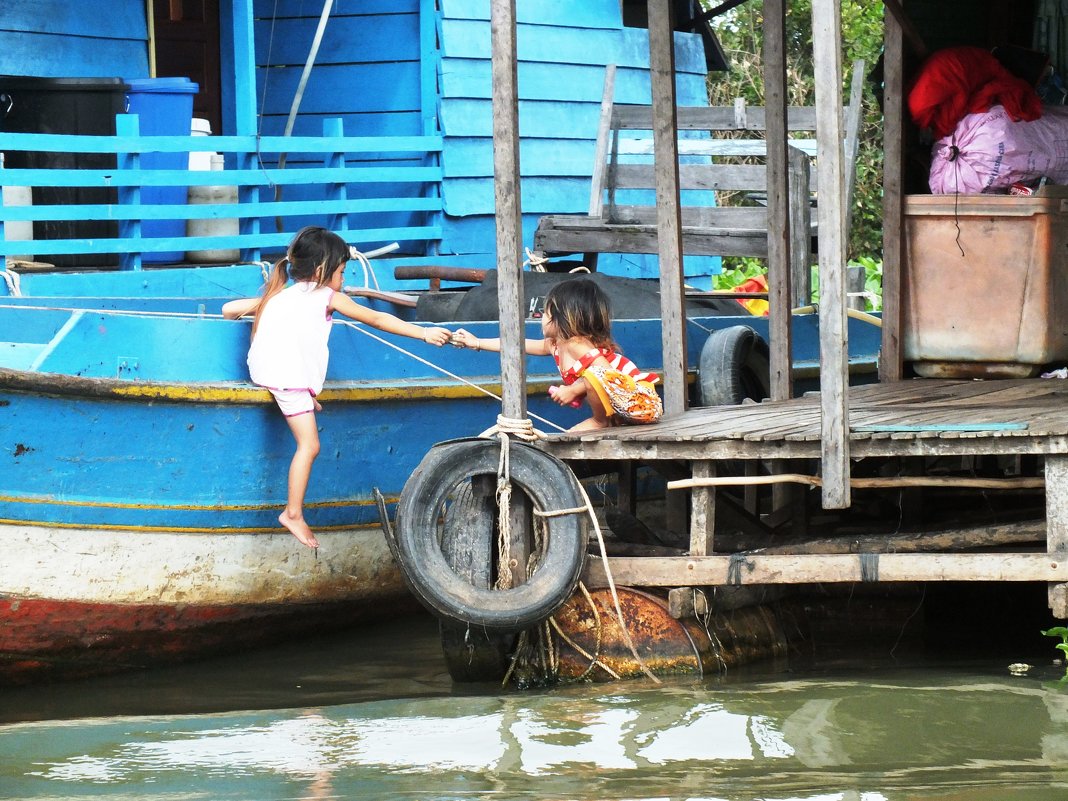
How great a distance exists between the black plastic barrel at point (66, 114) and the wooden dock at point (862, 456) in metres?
3.85

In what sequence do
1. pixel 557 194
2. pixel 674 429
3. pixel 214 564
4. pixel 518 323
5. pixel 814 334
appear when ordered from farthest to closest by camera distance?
1. pixel 557 194
2. pixel 814 334
3. pixel 214 564
4. pixel 674 429
5. pixel 518 323

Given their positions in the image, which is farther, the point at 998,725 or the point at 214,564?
the point at 214,564

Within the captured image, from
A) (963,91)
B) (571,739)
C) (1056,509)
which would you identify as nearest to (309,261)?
(571,739)

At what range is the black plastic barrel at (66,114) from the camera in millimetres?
8188

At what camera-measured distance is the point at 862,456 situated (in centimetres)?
537

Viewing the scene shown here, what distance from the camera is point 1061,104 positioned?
7531 millimetres

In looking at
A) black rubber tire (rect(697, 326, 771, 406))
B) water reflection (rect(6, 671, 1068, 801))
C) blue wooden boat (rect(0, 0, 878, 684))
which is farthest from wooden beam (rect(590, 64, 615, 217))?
water reflection (rect(6, 671, 1068, 801))

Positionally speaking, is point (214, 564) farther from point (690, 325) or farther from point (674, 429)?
point (690, 325)

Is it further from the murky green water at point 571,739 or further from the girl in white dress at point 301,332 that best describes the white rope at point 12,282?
the murky green water at point 571,739

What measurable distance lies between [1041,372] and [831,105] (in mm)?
2556

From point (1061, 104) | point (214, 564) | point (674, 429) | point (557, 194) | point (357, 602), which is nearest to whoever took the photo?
point (674, 429)

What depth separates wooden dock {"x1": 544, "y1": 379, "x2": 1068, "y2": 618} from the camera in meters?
5.23

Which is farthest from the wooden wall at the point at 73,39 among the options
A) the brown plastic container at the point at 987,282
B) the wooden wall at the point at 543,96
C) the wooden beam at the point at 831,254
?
the wooden beam at the point at 831,254

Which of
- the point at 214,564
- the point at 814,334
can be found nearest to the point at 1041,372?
the point at 814,334
